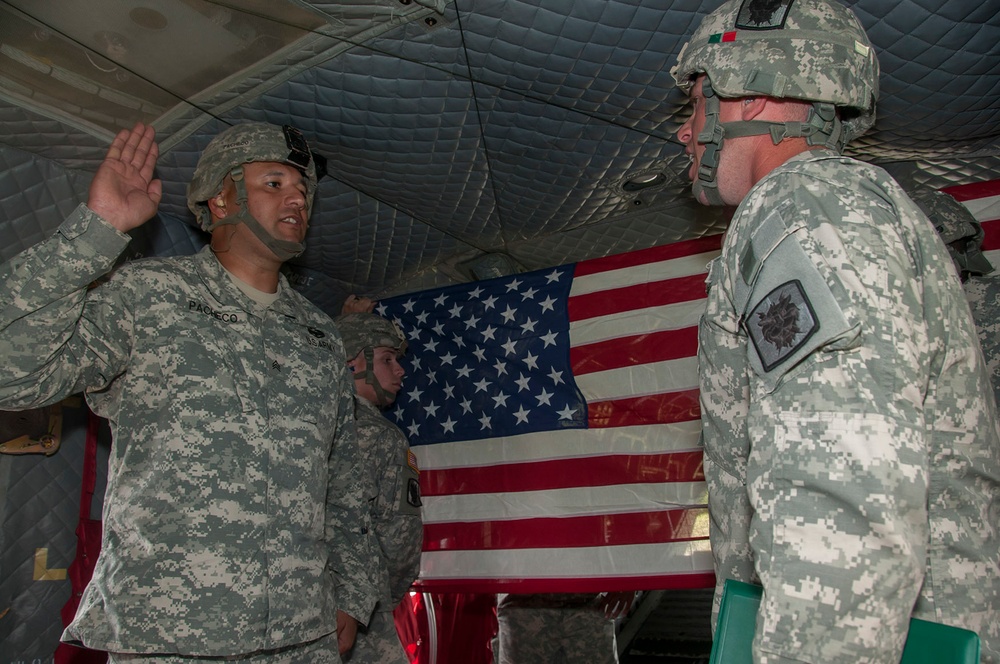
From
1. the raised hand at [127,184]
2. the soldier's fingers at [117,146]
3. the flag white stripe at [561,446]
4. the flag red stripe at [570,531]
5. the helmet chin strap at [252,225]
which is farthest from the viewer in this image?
the flag white stripe at [561,446]

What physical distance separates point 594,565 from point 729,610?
2.10m

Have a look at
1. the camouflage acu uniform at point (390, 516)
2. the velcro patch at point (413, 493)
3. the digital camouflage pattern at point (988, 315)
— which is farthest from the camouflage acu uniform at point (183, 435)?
the digital camouflage pattern at point (988, 315)

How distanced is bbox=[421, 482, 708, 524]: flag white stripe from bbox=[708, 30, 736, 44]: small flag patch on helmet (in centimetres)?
193

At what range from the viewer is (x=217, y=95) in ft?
8.19

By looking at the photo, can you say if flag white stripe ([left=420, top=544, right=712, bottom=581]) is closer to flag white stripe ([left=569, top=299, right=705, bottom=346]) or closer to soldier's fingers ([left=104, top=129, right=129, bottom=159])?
flag white stripe ([left=569, top=299, right=705, bottom=346])

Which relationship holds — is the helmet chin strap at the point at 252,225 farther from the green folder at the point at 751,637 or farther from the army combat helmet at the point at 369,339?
the green folder at the point at 751,637

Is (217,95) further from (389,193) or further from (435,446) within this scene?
(435,446)

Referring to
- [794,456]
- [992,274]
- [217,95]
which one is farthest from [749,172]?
[992,274]

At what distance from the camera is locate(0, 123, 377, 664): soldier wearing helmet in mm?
1757

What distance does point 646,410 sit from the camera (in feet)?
10.7

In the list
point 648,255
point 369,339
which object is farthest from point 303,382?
point 648,255

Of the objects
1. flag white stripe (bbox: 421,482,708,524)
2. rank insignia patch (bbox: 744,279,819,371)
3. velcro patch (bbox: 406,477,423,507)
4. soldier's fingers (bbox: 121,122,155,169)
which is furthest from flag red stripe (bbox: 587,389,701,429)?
rank insignia patch (bbox: 744,279,819,371)

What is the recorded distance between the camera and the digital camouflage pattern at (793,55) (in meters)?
1.48

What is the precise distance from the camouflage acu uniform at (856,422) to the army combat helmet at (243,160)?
1478mm
